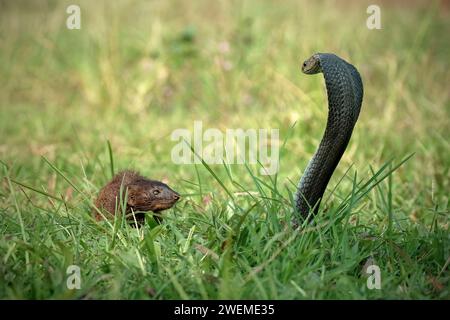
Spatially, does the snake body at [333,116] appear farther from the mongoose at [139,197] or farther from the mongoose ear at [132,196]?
the mongoose ear at [132,196]

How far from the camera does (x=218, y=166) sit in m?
5.30

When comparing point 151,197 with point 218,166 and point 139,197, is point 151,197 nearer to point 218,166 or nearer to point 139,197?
point 139,197

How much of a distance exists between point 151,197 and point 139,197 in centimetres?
7

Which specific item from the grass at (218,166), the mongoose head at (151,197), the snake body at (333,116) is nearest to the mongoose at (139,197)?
the mongoose head at (151,197)

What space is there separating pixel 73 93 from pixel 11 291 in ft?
18.3

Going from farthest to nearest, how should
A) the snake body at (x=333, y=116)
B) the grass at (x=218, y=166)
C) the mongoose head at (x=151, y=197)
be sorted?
the mongoose head at (x=151, y=197) < the snake body at (x=333, y=116) < the grass at (x=218, y=166)

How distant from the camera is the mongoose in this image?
11.8ft

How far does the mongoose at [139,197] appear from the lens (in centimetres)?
360

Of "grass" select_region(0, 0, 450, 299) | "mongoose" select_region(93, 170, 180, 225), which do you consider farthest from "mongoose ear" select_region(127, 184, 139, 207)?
"grass" select_region(0, 0, 450, 299)

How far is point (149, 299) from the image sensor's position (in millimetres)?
2715

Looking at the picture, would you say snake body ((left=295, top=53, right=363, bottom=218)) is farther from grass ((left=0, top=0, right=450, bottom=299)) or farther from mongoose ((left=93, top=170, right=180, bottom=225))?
mongoose ((left=93, top=170, right=180, bottom=225))
